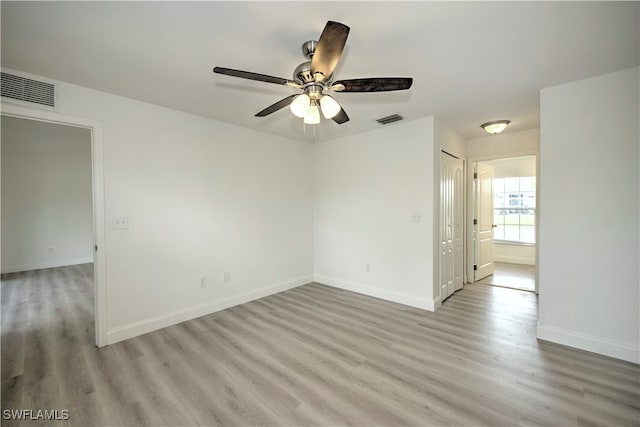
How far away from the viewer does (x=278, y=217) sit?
4.46m

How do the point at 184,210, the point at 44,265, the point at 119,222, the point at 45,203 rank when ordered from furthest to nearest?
the point at 45,203 → the point at 44,265 → the point at 184,210 → the point at 119,222

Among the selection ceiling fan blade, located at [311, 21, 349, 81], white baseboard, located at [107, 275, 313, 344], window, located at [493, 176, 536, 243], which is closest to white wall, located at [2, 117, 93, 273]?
white baseboard, located at [107, 275, 313, 344]

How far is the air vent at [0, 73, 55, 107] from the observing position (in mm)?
2271

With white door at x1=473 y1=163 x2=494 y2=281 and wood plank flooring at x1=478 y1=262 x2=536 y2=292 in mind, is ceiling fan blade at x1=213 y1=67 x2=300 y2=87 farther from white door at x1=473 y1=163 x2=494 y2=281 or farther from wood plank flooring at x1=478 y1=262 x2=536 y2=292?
wood plank flooring at x1=478 y1=262 x2=536 y2=292

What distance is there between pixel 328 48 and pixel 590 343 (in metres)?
3.44

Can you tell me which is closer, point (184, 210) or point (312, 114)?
point (312, 114)

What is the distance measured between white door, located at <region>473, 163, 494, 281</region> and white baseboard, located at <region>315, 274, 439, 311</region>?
6.10ft

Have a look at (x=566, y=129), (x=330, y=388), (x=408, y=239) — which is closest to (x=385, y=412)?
(x=330, y=388)

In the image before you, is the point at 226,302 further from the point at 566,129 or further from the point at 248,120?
the point at 566,129

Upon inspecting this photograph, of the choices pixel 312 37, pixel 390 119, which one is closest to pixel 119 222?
pixel 312 37

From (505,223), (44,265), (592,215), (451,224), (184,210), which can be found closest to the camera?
(592,215)

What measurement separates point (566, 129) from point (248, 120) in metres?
3.54

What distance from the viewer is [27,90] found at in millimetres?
2348

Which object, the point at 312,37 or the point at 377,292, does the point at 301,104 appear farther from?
the point at 377,292
